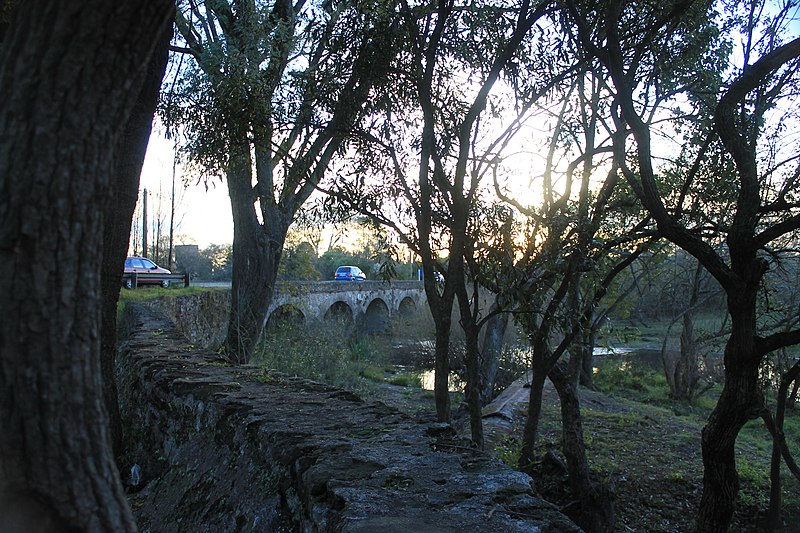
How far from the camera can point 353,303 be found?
3238 centimetres

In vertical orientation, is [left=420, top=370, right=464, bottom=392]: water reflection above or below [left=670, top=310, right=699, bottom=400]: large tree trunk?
below

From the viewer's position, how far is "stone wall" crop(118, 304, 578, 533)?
2191 mm

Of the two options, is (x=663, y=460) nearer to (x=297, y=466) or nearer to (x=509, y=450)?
(x=509, y=450)

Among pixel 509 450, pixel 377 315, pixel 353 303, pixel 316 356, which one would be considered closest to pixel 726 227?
pixel 509 450

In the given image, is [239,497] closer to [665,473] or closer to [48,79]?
[48,79]

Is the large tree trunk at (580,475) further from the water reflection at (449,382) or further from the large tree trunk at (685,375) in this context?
the large tree trunk at (685,375)

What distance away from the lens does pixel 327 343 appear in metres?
17.9

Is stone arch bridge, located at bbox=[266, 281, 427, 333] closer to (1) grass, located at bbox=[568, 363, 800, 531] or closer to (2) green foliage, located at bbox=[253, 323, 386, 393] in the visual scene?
(2) green foliage, located at bbox=[253, 323, 386, 393]

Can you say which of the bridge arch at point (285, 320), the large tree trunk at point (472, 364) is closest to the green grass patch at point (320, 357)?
the bridge arch at point (285, 320)

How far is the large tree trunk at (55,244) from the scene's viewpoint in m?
1.18

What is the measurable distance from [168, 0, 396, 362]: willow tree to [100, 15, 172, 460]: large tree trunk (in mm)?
1226

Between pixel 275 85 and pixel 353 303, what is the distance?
26.1 metres

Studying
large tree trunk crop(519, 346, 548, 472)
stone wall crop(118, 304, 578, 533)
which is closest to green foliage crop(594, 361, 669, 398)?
large tree trunk crop(519, 346, 548, 472)

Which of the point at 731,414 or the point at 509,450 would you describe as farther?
the point at 509,450
